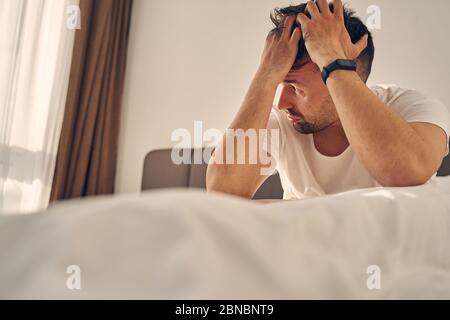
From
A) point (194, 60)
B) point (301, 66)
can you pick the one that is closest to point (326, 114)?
point (301, 66)

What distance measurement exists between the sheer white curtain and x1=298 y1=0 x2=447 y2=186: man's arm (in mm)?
1521

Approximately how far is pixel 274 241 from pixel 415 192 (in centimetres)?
33

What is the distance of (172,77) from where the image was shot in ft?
8.26

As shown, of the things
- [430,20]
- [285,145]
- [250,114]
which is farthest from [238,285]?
[430,20]

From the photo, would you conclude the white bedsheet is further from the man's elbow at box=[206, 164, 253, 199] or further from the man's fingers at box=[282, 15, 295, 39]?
the man's fingers at box=[282, 15, 295, 39]

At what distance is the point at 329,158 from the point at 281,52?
38 centimetres

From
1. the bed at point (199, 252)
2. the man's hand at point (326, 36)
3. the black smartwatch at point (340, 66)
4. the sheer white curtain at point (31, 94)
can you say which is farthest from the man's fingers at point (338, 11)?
the sheer white curtain at point (31, 94)

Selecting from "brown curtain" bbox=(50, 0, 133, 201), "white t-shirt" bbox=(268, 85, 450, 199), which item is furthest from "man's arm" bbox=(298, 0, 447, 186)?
"brown curtain" bbox=(50, 0, 133, 201)

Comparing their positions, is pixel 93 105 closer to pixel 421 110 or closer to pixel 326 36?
pixel 326 36

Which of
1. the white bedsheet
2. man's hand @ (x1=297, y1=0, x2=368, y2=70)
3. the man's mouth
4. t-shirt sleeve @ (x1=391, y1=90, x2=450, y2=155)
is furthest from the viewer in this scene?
the man's mouth

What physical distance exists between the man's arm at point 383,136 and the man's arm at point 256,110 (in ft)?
0.64

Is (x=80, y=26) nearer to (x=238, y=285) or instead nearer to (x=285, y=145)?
(x=285, y=145)

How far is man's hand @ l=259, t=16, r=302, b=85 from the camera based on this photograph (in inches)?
48.5

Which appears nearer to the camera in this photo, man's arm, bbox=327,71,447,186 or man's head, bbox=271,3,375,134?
man's arm, bbox=327,71,447,186
